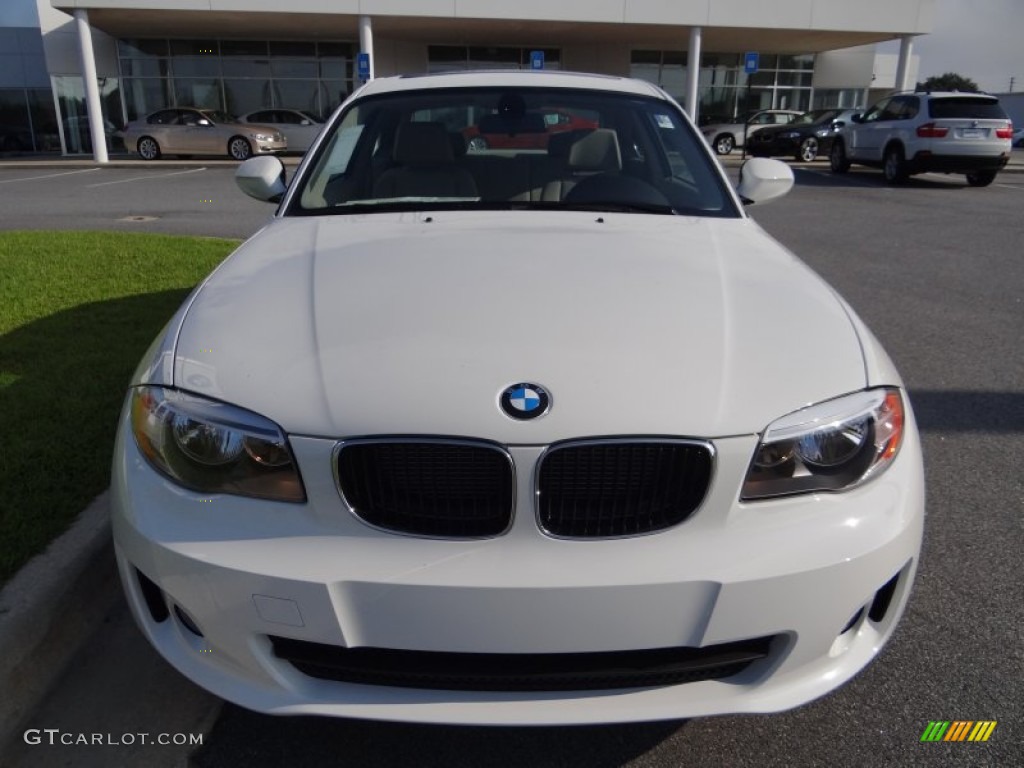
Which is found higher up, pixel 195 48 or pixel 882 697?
pixel 195 48

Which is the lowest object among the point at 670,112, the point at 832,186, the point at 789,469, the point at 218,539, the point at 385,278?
the point at 832,186

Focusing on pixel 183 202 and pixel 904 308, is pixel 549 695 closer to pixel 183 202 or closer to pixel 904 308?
pixel 904 308

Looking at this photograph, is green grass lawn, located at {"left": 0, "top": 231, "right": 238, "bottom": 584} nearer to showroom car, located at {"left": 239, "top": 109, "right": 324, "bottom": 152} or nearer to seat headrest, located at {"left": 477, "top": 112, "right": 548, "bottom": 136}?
seat headrest, located at {"left": 477, "top": 112, "right": 548, "bottom": 136}

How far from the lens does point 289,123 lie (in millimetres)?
24594

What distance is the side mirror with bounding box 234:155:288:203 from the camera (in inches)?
146

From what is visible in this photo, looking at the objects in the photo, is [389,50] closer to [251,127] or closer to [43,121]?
[251,127]

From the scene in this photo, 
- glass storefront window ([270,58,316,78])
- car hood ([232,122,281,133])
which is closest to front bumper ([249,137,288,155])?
car hood ([232,122,281,133])

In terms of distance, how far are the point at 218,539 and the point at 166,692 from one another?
34.1 inches

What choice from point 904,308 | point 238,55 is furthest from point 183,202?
point 238,55

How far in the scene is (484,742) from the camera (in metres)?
2.21

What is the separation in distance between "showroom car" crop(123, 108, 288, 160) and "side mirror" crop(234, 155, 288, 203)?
20942 mm

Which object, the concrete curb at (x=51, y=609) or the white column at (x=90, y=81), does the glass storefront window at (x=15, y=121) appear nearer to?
the white column at (x=90, y=81)

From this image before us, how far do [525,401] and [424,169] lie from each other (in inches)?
75.3

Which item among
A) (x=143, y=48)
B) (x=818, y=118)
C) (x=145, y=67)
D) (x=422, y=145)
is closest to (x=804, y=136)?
(x=818, y=118)
